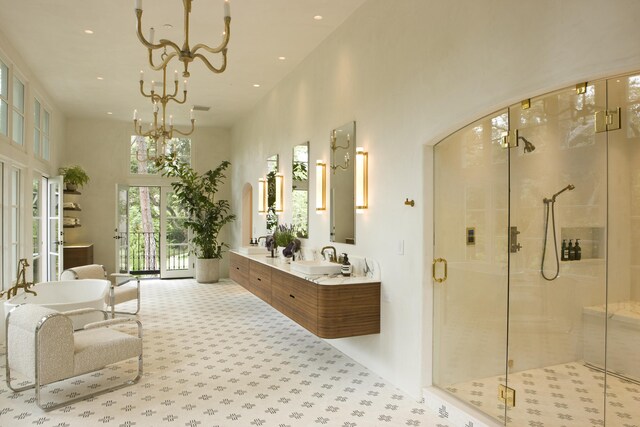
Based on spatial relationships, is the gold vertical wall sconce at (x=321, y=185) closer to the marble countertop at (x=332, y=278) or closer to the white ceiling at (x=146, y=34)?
the marble countertop at (x=332, y=278)

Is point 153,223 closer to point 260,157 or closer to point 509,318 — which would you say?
point 260,157

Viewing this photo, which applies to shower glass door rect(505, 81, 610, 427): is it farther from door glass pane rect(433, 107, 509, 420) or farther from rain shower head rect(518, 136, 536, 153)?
door glass pane rect(433, 107, 509, 420)

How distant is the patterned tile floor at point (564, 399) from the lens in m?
2.35

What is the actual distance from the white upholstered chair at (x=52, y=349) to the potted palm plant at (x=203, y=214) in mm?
6096

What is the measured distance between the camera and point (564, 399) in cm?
267

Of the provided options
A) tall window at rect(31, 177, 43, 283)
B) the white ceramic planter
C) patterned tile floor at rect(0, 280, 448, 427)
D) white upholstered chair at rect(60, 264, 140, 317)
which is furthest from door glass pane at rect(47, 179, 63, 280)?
patterned tile floor at rect(0, 280, 448, 427)

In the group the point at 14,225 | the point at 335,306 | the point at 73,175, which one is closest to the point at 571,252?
the point at 335,306

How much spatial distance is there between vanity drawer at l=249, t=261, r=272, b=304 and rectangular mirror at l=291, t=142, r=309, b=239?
723 mm

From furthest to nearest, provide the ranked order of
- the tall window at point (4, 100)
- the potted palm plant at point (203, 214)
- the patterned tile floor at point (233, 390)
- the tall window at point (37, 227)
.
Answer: the potted palm plant at point (203, 214) < the tall window at point (37, 227) < the tall window at point (4, 100) < the patterned tile floor at point (233, 390)

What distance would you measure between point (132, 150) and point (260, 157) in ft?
13.3

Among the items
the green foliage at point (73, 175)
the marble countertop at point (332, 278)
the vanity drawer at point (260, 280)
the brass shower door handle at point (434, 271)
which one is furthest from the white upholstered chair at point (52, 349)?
the green foliage at point (73, 175)

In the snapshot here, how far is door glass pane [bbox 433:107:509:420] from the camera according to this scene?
317cm

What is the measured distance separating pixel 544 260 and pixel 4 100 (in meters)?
6.25

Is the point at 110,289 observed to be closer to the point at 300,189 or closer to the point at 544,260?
the point at 300,189
